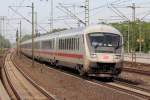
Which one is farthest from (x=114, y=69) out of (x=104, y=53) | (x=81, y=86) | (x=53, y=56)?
(x=53, y=56)

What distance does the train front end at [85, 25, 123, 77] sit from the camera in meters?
23.7

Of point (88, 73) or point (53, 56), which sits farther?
point (53, 56)

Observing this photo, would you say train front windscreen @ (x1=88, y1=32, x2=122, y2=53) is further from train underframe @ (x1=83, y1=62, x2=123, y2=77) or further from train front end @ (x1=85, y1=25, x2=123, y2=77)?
train underframe @ (x1=83, y1=62, x2=123, y2=77)

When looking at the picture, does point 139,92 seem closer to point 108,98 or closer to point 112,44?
point 108,98

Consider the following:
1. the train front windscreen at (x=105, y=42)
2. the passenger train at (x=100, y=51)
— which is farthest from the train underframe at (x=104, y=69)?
the train front windscreen at (x=105, y=42)

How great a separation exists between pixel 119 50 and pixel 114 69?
111cm

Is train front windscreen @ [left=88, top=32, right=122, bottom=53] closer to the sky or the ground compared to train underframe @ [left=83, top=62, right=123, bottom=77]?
closer to the sky

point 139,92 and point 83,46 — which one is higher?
point 83,46

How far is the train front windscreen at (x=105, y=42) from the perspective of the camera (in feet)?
78.4

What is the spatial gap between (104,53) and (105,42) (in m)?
0.70

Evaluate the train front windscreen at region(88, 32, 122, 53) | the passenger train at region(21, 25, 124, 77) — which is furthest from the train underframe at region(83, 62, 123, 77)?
the train front windscreen at region(88, 32, 122, 53)

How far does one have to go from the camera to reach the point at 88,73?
2444cm

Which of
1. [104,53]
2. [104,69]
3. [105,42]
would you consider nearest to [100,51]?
[104,53]

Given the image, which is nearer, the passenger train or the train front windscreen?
the passenger train
